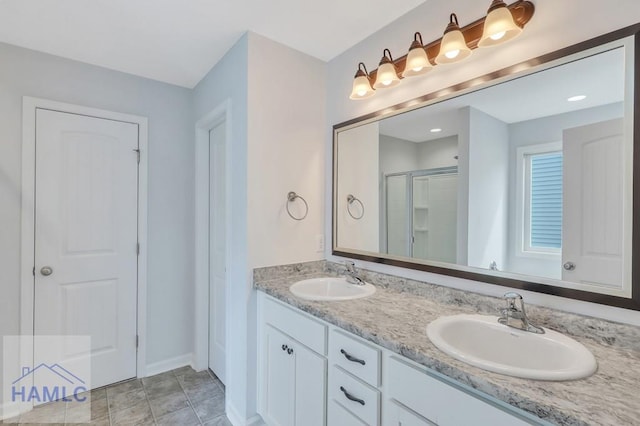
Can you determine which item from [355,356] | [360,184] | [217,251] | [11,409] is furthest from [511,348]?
[11,409]

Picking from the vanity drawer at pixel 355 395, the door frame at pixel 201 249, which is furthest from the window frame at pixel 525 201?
the door frame at pixel 201 249

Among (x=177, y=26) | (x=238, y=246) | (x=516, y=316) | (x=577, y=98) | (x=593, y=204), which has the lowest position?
(x=516, y=316)

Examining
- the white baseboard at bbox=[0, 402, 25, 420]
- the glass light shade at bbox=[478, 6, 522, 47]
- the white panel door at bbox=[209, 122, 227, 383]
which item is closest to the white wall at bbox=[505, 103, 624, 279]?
the glass light shade at bbox=[478, 6, 522, 47]

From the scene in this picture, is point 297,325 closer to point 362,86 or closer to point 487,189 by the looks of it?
point 487,189

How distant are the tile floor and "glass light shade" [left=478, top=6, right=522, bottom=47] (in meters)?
2.49

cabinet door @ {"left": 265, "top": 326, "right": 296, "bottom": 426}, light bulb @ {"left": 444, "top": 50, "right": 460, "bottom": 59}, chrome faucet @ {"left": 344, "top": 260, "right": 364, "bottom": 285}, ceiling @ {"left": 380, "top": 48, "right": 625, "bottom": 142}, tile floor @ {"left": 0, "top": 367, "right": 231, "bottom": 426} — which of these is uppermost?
light bulb @ {"left": 444, "top": 50, "right": 460, "bottom": 59}

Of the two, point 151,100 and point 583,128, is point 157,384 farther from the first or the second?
point 583,128

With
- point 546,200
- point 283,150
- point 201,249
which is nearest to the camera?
point 546,200

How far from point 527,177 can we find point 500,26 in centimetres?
60

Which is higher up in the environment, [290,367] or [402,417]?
[402,417]

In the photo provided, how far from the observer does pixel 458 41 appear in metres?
1.26

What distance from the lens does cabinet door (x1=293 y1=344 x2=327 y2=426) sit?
135cm

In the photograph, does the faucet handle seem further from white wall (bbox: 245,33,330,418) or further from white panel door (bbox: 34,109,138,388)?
white panel door (bbox: 34,109,138,388)

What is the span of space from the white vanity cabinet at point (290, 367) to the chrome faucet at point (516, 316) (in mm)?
736
